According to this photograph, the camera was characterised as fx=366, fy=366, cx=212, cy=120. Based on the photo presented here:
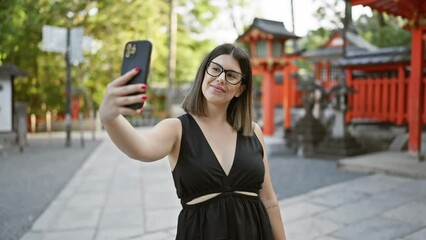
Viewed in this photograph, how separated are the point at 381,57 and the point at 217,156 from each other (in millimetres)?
9348

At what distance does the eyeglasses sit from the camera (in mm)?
1703

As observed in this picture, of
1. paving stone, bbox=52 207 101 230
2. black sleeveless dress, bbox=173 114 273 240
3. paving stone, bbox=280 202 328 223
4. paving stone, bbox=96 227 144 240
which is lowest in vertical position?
paving stone, bbox=52 207 101 230

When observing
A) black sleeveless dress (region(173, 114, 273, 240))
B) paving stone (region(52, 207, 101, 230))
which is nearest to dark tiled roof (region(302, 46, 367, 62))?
paving stone (region(52, 207, 101, 230))

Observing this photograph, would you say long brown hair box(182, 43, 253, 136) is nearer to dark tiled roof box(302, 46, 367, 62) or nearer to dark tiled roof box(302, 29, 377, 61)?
dark tiled roof box(302, 29, 377, 61)

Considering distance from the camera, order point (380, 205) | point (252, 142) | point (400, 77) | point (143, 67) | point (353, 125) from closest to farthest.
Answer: point (143, 67)
point (252, 142)
point (380, 205)
point (400, 77)
point (353, 125)

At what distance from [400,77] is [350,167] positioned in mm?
3496

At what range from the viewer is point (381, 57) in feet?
31.9

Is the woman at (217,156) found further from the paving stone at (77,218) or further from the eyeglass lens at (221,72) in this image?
the paving stone at (77,218)

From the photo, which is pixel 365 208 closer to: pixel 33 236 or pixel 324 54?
pixel 33 236

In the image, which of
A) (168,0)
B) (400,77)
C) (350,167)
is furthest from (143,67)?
(168,0)

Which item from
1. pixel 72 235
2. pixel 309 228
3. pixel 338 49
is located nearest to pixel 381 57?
pixel 338 49

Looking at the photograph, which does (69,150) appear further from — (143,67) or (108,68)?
(143,67)

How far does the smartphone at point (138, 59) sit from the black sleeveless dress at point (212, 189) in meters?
0.59

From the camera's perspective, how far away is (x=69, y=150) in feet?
33.9
